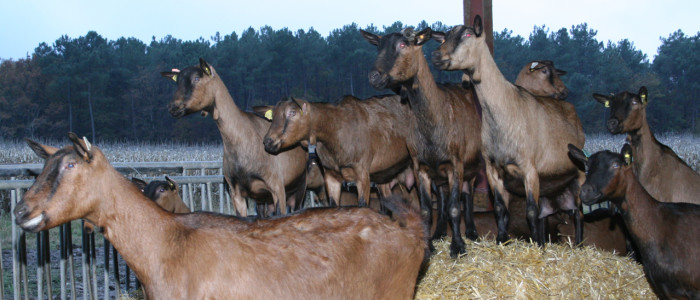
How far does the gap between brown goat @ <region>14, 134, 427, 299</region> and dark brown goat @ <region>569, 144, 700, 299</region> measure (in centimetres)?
272

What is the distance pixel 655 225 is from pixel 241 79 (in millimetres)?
38652

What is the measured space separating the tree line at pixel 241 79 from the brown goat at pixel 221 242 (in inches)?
1328

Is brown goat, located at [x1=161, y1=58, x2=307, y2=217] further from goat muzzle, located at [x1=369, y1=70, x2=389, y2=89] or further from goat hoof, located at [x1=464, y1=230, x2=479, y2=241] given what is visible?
goat hoof, located at [x1=464, y1=230, x2=479, y2=241]

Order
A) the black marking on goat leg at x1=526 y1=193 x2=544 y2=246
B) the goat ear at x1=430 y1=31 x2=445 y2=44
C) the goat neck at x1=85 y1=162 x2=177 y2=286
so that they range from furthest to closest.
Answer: the goat ear at x1=430 y1=31 x2=445 y2=44
the black marking on goat leg at x1=526 y1=193 x2=544 y2=246
the goat neck at x1=85 y1=162 x2=177 y2=286

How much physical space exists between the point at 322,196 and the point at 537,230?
4094 mm

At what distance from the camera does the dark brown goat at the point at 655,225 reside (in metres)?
5.64

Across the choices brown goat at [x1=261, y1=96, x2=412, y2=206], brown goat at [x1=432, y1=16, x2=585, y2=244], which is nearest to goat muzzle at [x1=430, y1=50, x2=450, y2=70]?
brown goat at [x1=432, y1=16, x2=585, y2=244]

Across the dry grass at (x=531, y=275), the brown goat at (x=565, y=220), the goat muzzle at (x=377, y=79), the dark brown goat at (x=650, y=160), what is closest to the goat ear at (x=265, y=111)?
the goat muzzle at (x=377, y=79)

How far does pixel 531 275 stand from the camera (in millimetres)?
6020

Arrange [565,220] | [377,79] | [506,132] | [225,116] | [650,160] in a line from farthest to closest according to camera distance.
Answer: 1. [565,220]
2. [650,160]
3. [225,116]
4. [506,132]
5. [377,79]

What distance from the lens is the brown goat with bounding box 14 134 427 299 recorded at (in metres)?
3.61

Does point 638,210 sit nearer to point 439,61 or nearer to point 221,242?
point 439,61

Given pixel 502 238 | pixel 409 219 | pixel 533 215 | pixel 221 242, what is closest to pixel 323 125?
pixel 502 238

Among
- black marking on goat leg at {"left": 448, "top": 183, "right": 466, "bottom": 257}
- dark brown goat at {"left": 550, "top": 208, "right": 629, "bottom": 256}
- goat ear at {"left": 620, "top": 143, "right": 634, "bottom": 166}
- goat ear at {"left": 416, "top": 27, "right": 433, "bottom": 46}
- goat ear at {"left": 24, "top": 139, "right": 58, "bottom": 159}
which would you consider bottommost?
dark brown goat at {"left": 550, "top": 208, "right": 629, "bottom": 256}
